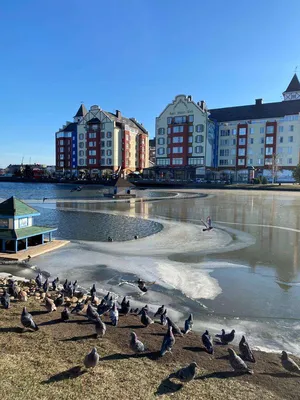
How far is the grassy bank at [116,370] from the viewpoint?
5.04m

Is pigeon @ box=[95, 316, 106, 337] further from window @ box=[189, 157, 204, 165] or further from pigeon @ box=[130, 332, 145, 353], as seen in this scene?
window @ box=[189, 157, 204, 165]

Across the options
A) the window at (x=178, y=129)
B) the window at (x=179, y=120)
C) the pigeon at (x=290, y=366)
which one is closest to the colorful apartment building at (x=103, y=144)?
the window at (x=178, y=129)

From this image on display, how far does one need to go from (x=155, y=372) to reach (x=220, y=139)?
9356 centimetres

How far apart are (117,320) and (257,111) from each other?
9407cm

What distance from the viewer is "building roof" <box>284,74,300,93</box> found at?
9819 cm

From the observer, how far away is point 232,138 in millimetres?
92000

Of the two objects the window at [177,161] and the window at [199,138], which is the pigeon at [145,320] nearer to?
the window at [199,138]

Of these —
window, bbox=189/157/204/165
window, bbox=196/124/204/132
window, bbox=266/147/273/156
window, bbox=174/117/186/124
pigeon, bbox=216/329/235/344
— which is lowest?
pigeon, bbox=216/329/235/344

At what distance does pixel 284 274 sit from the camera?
1228cm

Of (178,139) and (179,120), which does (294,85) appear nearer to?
(179,120)

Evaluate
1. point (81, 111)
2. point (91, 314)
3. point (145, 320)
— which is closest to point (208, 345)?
point (145, 320)

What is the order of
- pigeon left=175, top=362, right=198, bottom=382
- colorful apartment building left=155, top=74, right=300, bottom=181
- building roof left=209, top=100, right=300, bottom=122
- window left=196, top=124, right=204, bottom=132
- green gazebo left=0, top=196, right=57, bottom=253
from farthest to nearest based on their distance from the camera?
building roof left=209, top=100, right=300, bottom=122, window left=196, top=124, right=204, bottom=132, colorful apartment building left=155, top=74, right=300, bottom=181, green gazebo left=0, top=196, right=57, bottom=253, pigeon left=175, top=362, right=198, bottom=382

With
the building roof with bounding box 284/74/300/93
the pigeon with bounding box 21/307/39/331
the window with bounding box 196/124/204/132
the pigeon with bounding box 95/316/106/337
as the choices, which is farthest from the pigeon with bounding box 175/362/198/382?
the building roof with bounding box 284/74/300/93

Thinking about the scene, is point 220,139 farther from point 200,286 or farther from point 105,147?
point 200,286
